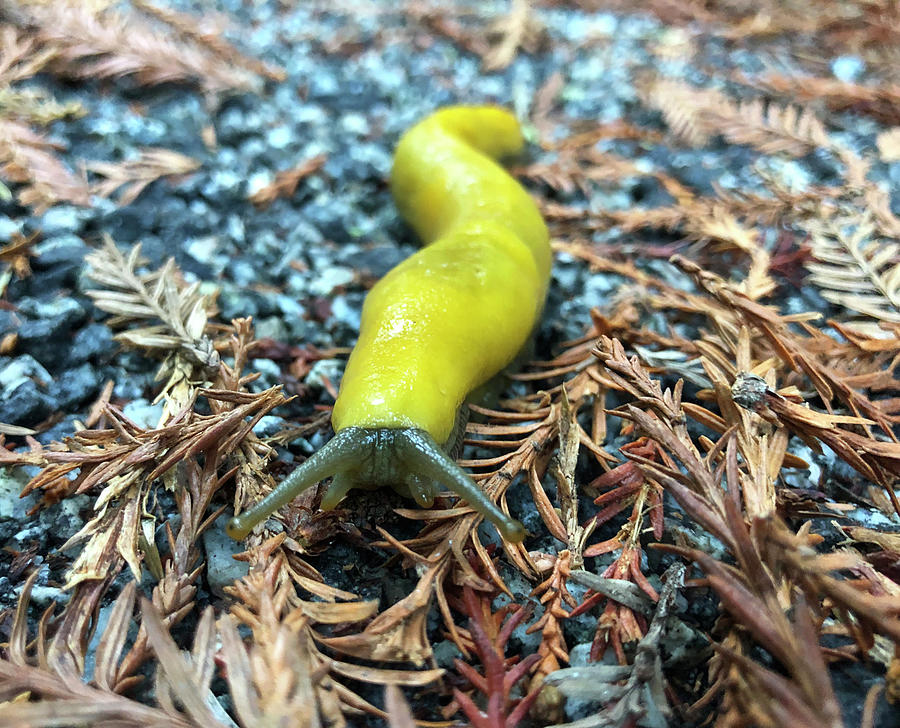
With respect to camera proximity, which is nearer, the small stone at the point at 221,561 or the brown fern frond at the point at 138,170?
the small stone at the point at 221,561

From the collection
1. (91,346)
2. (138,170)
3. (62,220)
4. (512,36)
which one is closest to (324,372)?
(91,346)

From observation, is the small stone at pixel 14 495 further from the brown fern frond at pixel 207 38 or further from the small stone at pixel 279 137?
the brown fern frond at pixel 207 38

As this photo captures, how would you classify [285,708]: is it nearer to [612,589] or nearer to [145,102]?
[612,589]

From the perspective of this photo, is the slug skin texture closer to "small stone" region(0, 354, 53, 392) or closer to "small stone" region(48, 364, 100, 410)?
"small stone" region(48, 364, 100, 410)

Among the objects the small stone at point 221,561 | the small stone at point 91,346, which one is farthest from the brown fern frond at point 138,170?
the small stone at point 221,561

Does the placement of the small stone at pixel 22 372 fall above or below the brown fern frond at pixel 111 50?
below

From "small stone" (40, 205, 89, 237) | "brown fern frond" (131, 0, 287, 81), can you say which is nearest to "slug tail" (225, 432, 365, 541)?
"small stone" (40, 205, 89, 237)

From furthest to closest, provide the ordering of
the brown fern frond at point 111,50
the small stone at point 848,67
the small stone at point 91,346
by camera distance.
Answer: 1. the small stone at point 848,67
2. the brown fern frond at point 111,50
3. the small stone at point 91,346

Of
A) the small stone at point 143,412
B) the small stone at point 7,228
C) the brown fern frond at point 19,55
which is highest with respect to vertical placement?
the brown fern frond at point 19,55
